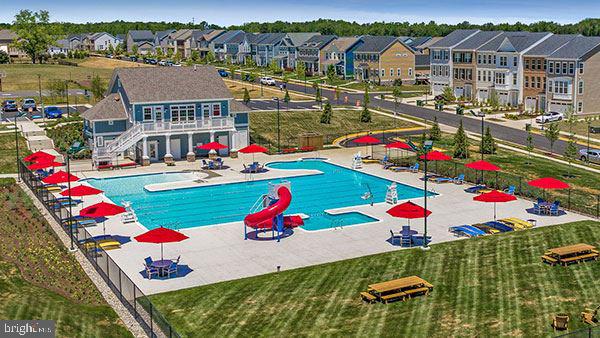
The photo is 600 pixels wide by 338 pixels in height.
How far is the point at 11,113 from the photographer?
9281 centimetres

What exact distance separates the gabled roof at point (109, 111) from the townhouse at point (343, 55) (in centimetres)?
7335

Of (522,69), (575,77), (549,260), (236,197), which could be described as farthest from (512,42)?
(549,260)

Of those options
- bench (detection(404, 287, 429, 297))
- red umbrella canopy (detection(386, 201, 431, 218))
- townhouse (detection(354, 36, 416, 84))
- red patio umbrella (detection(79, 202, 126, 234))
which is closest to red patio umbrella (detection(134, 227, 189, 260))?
red patio umbrella (detection(79, 202, 126, 234))

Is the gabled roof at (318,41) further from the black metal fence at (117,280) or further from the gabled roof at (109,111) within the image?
the black metal fence at (117,280)

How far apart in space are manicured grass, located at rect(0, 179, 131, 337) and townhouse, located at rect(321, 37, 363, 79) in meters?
96.2

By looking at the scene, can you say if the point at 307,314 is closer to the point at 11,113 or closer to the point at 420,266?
the point at 420,266

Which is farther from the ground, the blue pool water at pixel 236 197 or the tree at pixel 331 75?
the tree at pixel 331 75

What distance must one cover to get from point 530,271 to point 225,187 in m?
28.4

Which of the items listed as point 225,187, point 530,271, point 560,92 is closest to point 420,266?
point 530,271

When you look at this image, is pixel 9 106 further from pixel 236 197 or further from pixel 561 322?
pixel 561 322

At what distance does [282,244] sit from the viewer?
136ft

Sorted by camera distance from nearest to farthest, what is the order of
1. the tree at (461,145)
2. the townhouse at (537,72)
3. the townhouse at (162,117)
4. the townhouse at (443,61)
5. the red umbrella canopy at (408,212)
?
the red umbrella canopy at (408,212)
the townhouse at (162,117)
the tree at (461,145)
the townhouse at (537,72)
the townhouse at (443,61)

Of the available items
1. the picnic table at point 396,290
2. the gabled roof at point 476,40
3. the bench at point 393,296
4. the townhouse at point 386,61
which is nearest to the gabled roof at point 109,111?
the picnic table at point 396,290

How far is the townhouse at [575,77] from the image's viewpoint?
91.7 meters
